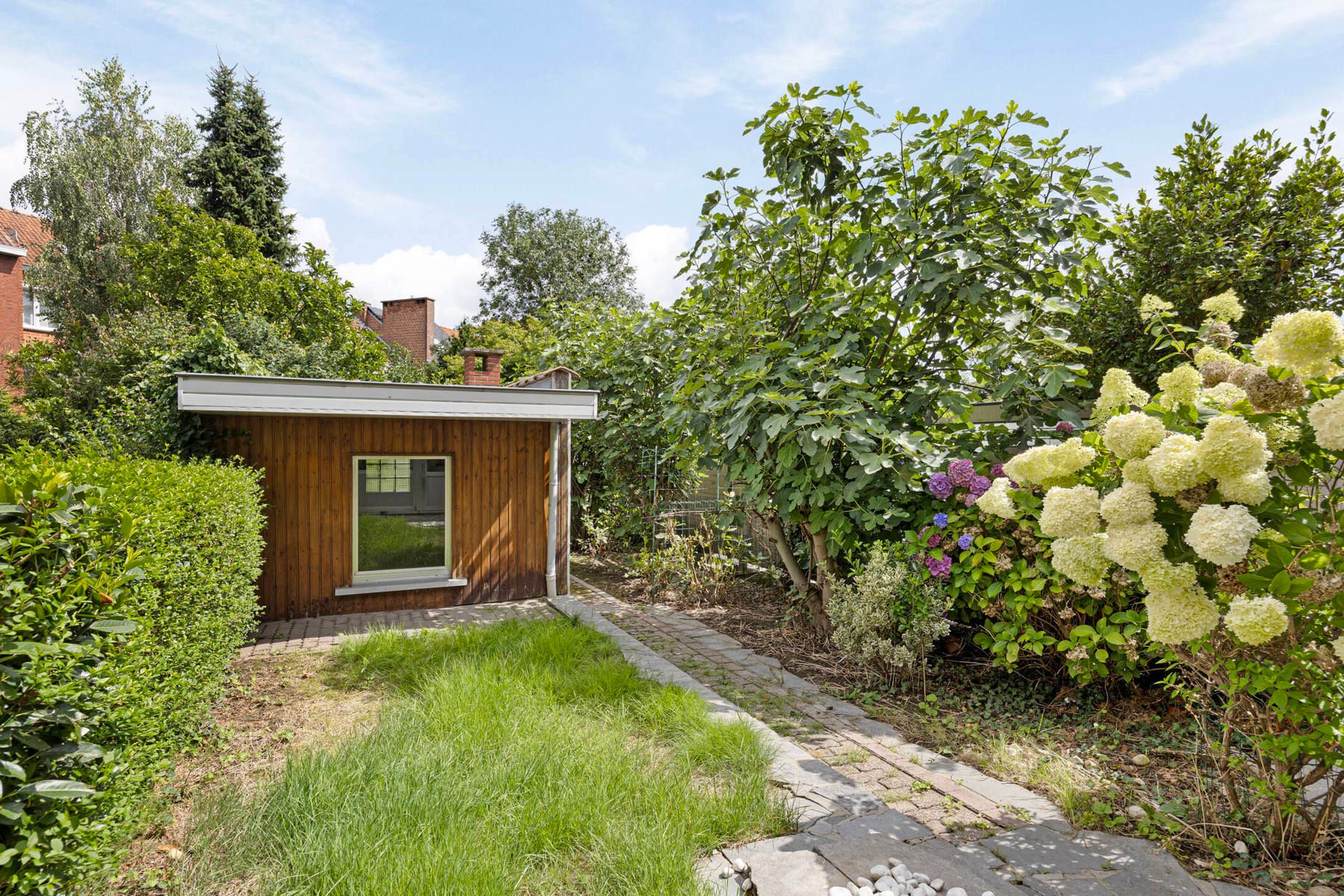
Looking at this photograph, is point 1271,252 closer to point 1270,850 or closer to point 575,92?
point 1270,850

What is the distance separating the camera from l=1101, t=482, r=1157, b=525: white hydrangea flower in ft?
6.51

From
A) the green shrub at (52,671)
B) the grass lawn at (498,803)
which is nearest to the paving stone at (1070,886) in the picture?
the grass lawn at (498,803)

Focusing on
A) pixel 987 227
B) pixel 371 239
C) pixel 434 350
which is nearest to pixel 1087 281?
pixel 987 227

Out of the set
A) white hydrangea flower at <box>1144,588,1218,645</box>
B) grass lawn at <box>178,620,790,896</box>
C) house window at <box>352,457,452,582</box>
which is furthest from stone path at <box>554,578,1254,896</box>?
house window at <box>352,457,452,582</box>

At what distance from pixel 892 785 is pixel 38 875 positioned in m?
2.93

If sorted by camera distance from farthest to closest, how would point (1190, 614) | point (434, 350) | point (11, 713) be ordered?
point (434, 350) < point (1190, 614) < point (11, 713)

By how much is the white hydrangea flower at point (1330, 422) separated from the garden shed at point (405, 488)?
17.9ft

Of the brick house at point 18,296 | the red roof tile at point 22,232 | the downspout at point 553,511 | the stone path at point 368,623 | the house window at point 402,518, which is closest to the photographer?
the stone path at point 368,623

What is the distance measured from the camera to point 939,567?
406 cm

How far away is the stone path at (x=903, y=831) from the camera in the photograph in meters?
2.20

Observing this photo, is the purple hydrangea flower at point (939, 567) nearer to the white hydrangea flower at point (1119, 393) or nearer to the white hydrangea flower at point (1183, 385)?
the white hydrangea flower at point (1119, 393)

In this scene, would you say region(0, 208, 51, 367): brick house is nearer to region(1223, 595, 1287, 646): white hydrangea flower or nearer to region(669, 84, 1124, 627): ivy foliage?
region(669, 84, 1124, 627): ivy foliage

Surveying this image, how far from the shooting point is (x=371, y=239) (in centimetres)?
1566

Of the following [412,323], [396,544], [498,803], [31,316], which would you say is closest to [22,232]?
[31,316]
